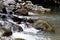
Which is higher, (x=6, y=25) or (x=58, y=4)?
(x=6, y=25)

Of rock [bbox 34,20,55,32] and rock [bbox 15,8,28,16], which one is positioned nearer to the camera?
rock [bbox 34,20,55,32]

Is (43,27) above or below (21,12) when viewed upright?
above

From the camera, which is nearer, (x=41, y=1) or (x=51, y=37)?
(x=51, y=37)

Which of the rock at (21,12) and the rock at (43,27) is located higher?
the rock at (43,27)

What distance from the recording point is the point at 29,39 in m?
10.1

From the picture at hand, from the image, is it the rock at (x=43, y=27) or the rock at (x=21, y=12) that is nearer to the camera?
the rock at (x=43, y=27)

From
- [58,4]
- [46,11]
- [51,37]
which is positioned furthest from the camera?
[58,4]

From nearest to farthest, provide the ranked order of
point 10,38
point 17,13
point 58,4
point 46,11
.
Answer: point 10,38 → point 17,13 → point 46,11 → point 58,4

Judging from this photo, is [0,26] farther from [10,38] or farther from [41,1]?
[41,1]

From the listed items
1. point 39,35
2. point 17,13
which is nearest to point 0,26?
point 39,35

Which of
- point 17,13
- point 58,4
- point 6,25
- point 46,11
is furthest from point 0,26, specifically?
point 58,4

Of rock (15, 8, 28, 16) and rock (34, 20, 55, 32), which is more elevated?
rock (34, 20, 55, 32)

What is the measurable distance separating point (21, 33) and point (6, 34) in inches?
42.4

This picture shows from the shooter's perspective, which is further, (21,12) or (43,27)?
(21,12)
